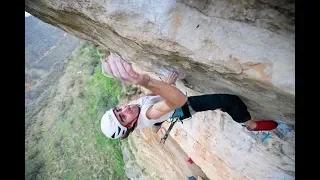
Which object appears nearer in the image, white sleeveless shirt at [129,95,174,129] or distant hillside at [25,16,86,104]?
white sleeveless shirt at [129,95,174,129]

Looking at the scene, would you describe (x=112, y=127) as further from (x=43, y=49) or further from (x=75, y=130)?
(x=43, y=49)

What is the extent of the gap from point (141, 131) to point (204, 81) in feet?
18.2

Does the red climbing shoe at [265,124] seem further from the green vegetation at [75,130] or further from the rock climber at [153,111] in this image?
the green vegetation at [75,130]

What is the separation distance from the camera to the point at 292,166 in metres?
Result: 4.12

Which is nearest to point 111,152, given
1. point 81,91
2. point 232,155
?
point 81,91

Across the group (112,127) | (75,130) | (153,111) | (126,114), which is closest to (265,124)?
(153,111)

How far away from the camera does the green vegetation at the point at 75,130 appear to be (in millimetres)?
12109

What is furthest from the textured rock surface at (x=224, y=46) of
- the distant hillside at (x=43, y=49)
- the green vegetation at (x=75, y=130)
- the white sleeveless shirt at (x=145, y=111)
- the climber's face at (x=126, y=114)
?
the distant hillside at (x=43, y=49)

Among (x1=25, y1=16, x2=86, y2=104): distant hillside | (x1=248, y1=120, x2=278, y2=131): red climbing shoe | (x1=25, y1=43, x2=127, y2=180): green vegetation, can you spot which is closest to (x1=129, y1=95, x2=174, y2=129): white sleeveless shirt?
(x1=248, y1=120, x2=278, y2=131): red climbing shoe

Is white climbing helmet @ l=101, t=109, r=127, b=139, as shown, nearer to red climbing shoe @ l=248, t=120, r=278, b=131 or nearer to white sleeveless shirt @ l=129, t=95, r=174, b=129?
white sleeveless shirt @ l=129, t=95, r=174, b=129

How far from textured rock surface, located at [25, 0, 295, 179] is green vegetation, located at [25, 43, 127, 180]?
7.30 metres

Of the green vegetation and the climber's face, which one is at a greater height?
the climber's face

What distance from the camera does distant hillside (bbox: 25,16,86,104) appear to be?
914 inches
